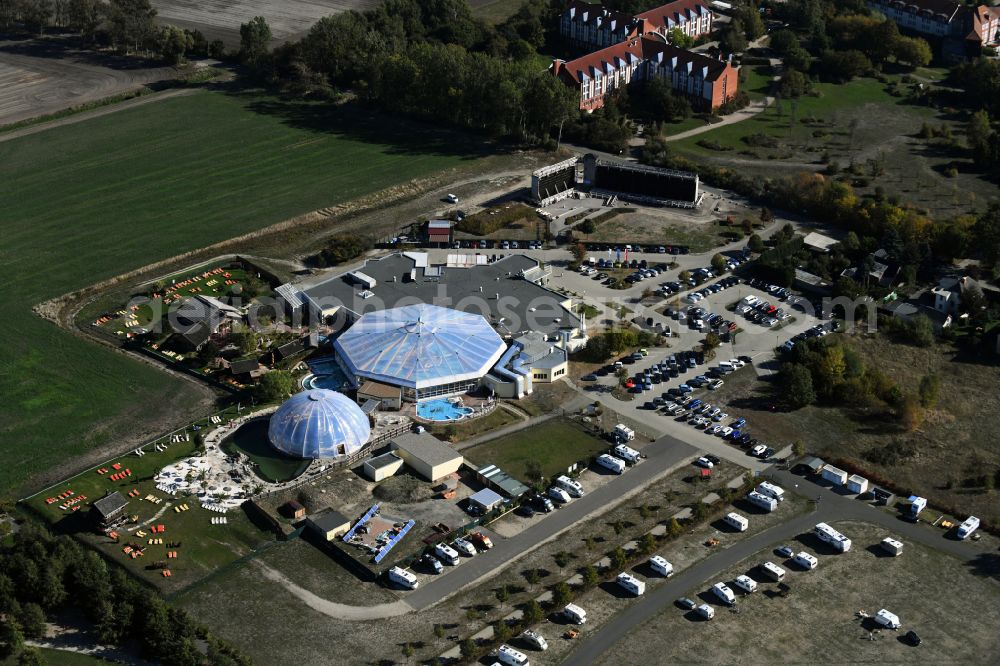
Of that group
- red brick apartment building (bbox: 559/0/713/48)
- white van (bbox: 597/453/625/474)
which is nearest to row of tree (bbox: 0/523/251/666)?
white van (bbox: 597/453/625/474)

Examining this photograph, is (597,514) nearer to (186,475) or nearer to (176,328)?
(186,475)

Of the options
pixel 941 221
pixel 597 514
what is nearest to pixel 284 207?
pixel 597 514

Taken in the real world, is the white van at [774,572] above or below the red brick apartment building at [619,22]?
below

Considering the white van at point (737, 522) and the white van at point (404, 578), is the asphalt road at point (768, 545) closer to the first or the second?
the white van at point (737, 522)

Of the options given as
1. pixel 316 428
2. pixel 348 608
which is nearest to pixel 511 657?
pixel 348 608

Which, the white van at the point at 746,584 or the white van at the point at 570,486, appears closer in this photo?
the white van at the point at 746,584

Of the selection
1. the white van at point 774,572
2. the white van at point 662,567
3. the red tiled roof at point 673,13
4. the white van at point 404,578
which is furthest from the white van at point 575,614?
the red tiled roof at point 673,13
